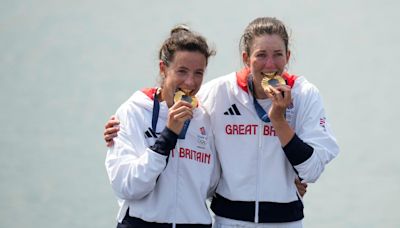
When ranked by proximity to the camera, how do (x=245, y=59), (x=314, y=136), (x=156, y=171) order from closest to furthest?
(x=156, y=171) < (x=314, y=136) < (x=245, y=59)

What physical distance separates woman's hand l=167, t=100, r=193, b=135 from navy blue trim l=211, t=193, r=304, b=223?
33 centimetres

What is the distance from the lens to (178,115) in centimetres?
211

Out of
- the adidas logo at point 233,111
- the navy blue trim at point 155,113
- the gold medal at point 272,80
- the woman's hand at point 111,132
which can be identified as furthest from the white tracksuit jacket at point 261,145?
the woman's hand at point 111,132

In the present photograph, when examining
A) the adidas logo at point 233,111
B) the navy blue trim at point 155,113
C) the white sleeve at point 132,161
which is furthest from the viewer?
the adidas logo at point 233,111

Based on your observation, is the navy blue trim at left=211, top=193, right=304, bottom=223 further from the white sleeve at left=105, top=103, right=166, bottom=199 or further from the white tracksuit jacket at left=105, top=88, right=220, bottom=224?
the white sleeve at left=105, top=103, right=166, bottom=199

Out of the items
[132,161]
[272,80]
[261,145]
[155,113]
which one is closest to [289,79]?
[272,80]

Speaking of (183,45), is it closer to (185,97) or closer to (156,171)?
(185,97)

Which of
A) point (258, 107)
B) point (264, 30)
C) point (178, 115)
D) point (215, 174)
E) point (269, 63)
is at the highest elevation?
point (264, 30)

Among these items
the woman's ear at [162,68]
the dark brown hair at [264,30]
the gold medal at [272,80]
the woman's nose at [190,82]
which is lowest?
the woman's nose at [190,82]

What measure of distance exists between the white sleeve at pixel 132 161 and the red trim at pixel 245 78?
358 millimetres

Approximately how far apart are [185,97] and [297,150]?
38cm

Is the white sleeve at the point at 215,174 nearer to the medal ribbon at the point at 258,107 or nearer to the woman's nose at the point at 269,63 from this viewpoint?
the medal ribbon at the point at 258,107

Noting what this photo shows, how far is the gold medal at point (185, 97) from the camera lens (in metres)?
2.16

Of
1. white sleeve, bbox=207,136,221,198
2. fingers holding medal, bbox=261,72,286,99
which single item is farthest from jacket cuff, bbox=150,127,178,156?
fingers holding medal, bbox=261,72,286,99
